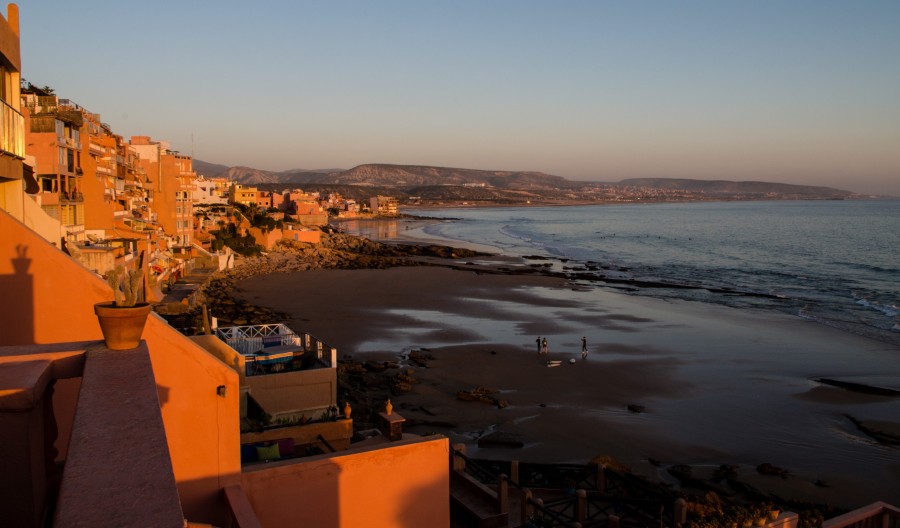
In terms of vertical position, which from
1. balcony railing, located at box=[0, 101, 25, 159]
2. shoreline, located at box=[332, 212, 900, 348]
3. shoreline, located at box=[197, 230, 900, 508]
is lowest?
shoreline, located at box=[197, 230, 900, 508]

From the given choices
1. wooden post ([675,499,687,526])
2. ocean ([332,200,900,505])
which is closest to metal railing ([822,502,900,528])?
wooden post ([675,499,687,526])

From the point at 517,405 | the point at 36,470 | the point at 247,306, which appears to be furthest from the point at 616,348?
the point at 36,470

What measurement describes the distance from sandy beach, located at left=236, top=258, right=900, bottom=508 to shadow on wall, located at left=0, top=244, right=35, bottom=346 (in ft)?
36.4

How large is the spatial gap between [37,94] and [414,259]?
1393 inches

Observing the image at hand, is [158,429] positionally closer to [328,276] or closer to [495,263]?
[328,276]

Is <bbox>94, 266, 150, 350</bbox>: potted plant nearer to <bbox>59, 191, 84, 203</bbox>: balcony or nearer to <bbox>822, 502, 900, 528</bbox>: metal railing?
<bbox>822, 502, 900, 528</bbox>: metal railing

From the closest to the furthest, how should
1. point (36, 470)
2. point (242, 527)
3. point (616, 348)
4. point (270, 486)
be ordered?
point (36, 470), point (242, 527), point (270, 486), point (616, 348)

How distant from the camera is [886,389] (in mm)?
21672

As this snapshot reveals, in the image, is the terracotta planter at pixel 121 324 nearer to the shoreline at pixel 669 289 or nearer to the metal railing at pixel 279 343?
the metal railing at pixel 279 343

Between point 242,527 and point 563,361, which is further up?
point 242,527

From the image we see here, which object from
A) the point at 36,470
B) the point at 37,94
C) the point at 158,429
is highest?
the point at 37,94

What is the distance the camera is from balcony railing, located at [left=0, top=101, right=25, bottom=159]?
8.38 meters

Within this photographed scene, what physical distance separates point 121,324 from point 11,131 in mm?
5823

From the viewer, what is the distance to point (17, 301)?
640 cm
